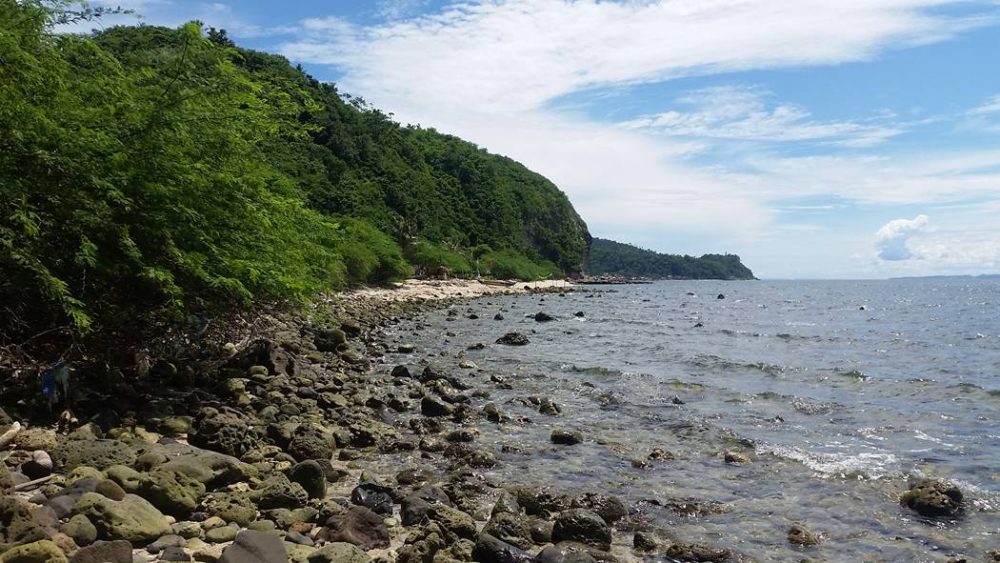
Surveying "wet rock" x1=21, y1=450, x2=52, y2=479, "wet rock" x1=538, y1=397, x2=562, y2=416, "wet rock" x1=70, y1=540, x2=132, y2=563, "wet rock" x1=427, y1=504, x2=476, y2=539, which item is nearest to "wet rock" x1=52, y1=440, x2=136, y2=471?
"wet rock" x1=21, y1=450, x2=52, y2=479

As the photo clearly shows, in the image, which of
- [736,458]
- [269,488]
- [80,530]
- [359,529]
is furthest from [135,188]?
[736,458]

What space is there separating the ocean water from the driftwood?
6337 mm

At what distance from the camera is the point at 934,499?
28.3 ft

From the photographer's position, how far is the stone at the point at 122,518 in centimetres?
574

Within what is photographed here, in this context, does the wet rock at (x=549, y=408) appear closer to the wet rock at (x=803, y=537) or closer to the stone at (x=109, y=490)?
the wet rock at (x=803, y=537)

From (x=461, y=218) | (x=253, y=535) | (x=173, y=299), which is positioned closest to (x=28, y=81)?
(x=173, y=299)

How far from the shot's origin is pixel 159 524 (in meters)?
6.12

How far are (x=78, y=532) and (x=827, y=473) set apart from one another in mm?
10347

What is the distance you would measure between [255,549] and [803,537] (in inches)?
251

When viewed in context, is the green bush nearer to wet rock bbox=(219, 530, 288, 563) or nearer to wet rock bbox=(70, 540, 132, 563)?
wet rock bbox=(219, 530, 288, 563)

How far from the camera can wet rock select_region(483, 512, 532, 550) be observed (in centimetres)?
724

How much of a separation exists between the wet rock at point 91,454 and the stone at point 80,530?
1.69 m

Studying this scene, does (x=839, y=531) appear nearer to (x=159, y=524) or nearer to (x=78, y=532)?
(x=159, y=524)

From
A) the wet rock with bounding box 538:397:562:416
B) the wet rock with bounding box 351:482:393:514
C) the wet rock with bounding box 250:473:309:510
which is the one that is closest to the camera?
the wet rock with bounding box 250:473:309:510
